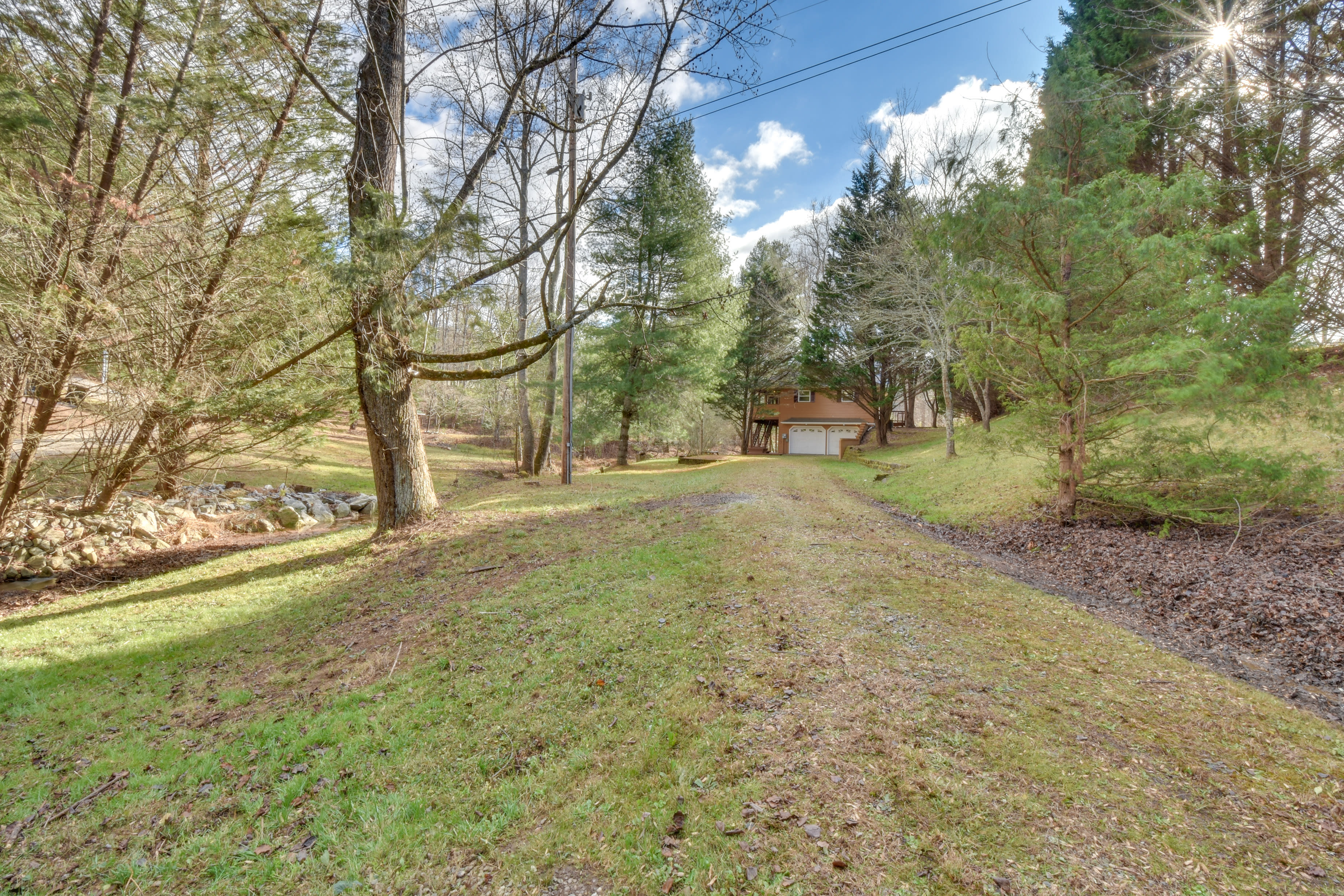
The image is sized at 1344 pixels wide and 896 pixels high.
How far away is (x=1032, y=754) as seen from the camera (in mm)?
2605

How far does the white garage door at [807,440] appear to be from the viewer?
29.7 m

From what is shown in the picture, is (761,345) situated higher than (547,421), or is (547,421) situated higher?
(761,345)

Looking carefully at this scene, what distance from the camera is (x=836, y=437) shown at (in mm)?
29469

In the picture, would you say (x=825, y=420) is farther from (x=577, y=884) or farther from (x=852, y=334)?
(x=577, y=884)

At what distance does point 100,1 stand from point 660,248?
1517 cm

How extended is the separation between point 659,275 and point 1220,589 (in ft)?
56.7

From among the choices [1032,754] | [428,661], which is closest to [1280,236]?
[1032,754]

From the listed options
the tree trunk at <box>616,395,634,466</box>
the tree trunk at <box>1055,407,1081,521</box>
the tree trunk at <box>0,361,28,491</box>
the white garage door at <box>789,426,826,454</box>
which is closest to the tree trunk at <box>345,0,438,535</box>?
the tree trunk at <box>0,361,28,491</box>

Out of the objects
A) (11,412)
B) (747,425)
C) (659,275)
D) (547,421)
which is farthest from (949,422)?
(11,412)

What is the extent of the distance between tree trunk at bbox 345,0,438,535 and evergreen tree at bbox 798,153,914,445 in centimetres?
2133

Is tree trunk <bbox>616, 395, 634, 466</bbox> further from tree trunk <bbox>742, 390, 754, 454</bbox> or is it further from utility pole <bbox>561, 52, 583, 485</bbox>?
tree trunk <bbox>742, 390, 754, 454</bbox>

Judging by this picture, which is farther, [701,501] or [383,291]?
[701,501]

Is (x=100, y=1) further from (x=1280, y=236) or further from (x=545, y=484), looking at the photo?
(x=1280, y=236)

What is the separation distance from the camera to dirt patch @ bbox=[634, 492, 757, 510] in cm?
964
